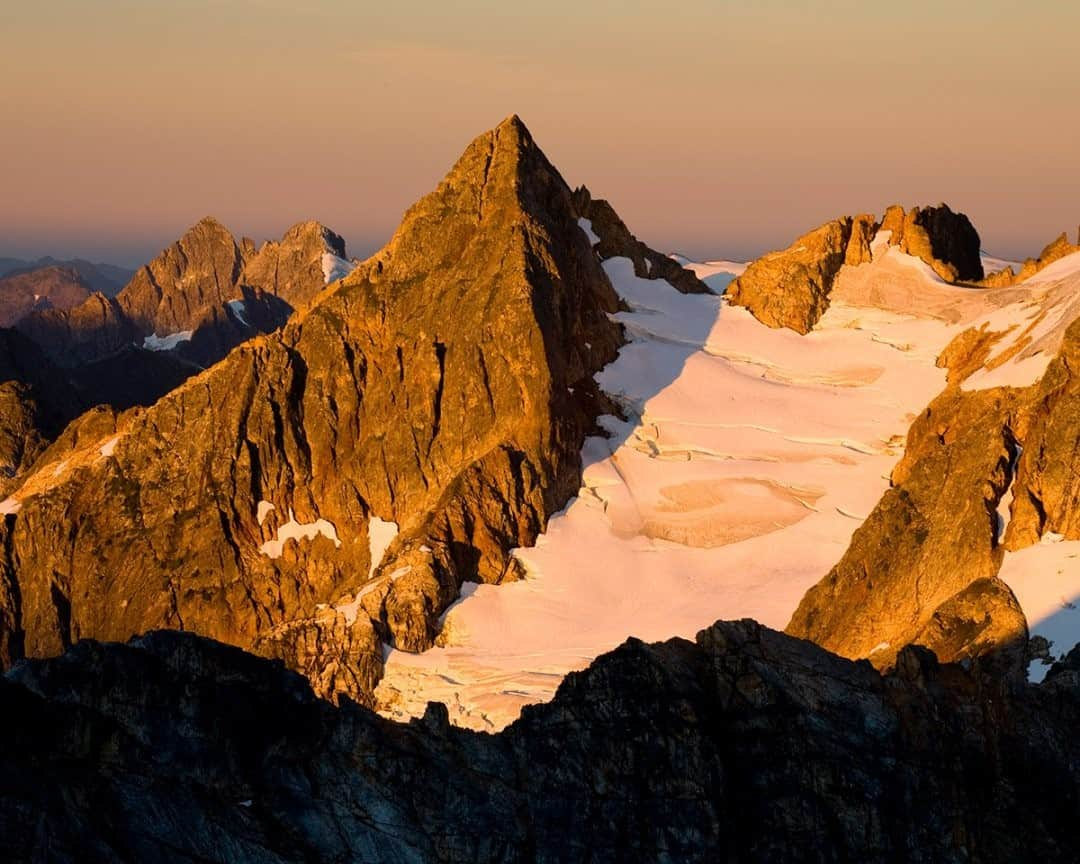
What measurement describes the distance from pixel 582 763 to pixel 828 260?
305 ft

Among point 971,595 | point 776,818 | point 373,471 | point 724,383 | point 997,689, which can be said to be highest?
point 724,383

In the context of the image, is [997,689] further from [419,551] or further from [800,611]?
[419,551]

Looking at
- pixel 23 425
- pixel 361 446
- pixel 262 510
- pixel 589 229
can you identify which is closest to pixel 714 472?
pixel 361 446

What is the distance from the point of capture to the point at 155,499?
118000 millimetres

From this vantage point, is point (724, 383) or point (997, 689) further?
point (724, 383)

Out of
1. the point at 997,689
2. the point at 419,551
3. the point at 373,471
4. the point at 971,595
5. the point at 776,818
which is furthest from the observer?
the point at 373,471

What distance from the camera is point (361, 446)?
11306 centimetres

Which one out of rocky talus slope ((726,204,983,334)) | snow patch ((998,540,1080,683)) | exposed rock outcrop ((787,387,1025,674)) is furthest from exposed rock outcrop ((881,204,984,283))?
snow patch ((998,540,1080,683))

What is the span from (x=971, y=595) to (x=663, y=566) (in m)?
37.9

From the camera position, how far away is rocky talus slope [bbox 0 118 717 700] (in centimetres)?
10781

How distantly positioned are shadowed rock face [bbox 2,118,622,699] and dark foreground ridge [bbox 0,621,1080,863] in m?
53.0

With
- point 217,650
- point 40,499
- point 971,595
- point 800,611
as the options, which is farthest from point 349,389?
point 217,650

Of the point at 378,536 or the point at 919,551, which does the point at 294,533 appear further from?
the point at 919,551

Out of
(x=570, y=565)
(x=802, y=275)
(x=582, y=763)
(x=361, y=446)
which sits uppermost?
(x=802, y=275)
